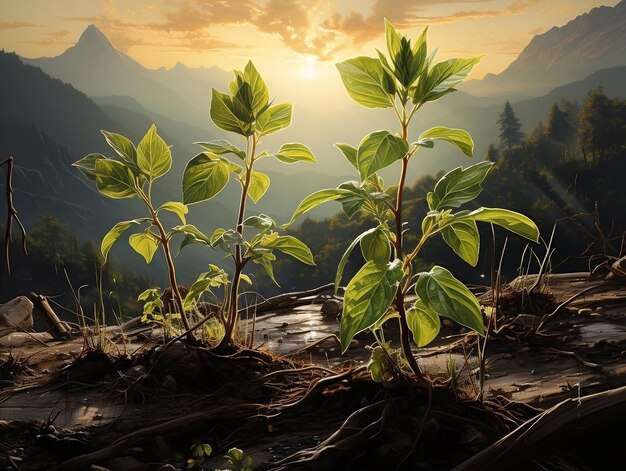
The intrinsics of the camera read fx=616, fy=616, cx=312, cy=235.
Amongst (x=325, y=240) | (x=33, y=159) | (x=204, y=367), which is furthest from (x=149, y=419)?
(x=33, y=159)

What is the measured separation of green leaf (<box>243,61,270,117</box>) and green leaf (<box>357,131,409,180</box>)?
0.48 m

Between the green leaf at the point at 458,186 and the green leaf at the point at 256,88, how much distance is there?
1.65ft

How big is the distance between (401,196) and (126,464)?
0.66 m

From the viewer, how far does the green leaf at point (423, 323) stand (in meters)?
1.06

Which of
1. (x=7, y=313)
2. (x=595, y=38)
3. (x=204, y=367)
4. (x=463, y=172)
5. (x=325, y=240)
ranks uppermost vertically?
Result: (x=595, y=38)

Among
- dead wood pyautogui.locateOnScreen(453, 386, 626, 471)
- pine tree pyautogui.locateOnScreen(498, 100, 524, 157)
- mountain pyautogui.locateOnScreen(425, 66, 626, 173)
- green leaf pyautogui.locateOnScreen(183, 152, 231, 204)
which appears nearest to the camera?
dead wood pyautogui.locateOnScreen(453, 386, 626, 471)

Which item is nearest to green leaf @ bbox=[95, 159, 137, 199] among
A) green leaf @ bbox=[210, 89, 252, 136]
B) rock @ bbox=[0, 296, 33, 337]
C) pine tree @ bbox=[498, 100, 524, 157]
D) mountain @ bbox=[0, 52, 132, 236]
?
green leaf @ bbox=[210, 89, 252, 136]

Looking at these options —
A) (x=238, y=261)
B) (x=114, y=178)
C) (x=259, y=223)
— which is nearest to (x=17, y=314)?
(x=114, y=178)

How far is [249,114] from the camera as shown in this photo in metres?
1.36

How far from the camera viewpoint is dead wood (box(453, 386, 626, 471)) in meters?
0.90

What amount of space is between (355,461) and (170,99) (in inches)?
474

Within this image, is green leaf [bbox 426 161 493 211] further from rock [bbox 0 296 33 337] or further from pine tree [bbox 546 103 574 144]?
pine tree [bbox 546 103 574 144]

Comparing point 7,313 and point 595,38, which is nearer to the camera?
point 7,313

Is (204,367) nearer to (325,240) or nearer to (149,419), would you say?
(149,419)
